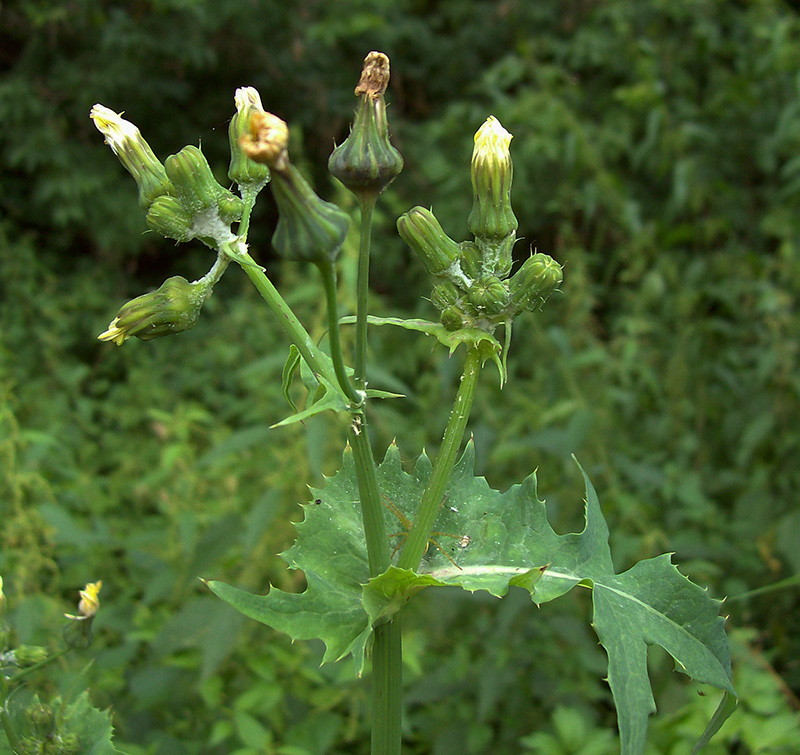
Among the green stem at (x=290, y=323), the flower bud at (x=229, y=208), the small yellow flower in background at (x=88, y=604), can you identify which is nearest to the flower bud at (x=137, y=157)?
the flower bud at (x=229, y=208)

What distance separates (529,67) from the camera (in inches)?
204

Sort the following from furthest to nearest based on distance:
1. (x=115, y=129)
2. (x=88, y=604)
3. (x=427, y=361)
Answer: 1. (x=427, y=361)
2. (x=88, y=604)
3. (x=115, y=129)

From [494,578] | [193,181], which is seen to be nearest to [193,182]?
[193,181]

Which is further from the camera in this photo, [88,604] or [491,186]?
[88,604]

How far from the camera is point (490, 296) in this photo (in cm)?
144

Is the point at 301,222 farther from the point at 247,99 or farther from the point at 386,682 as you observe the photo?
the point at 386,682

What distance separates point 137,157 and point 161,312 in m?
0.35

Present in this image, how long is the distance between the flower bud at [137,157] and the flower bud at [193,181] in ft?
0.17

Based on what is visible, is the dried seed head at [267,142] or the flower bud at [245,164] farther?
the flower bud at [245,164]

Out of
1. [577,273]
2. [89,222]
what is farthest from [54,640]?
[89,222]

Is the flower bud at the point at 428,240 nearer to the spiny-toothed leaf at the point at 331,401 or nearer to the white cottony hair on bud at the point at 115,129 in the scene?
the spiny-toothed leaf at the point at 331,401

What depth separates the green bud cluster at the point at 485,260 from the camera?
1451mm

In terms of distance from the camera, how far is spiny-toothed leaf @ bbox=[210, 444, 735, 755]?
1320mm

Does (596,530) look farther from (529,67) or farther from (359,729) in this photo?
(529,67)
